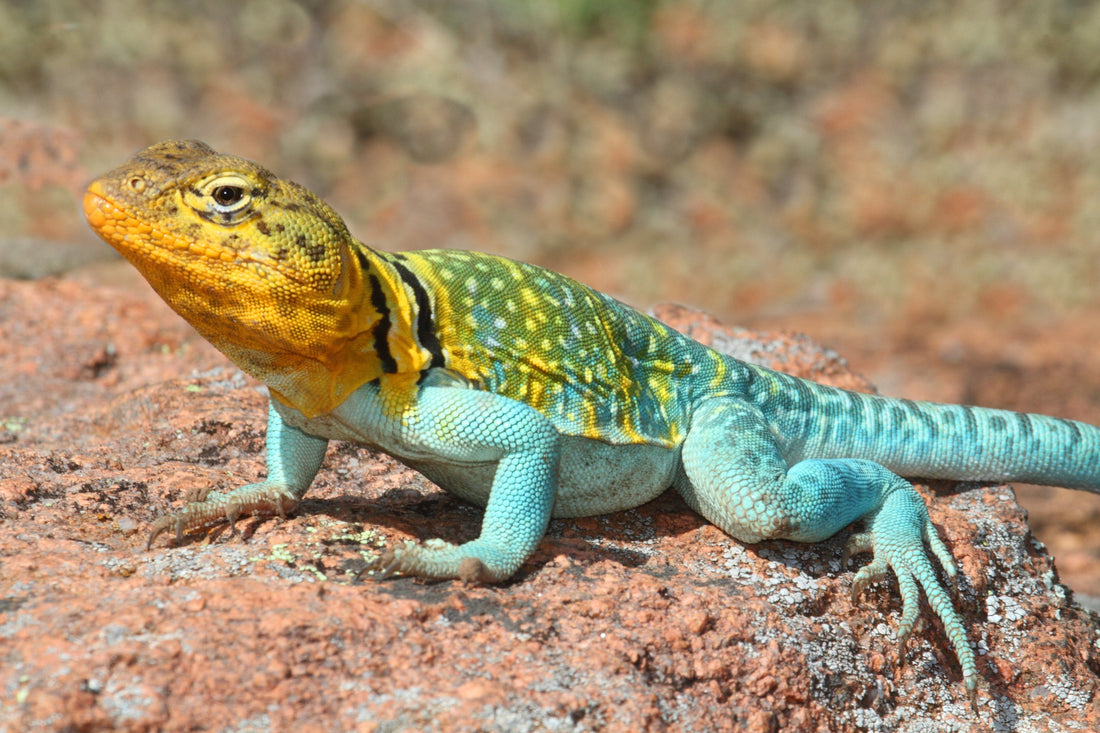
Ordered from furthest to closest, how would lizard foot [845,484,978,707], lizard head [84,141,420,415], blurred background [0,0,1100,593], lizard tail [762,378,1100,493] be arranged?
blurred background [0,0,1100,593]
lizard tail [762,378,1100,493]
lizard foot [845,484,978,707]
lizard head [84,141,420,415]

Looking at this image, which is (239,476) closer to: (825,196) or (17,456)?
(17,456)

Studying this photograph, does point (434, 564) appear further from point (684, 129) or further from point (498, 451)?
point (684, 129)

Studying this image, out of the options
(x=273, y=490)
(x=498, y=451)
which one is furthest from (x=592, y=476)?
(x=273, y=490)

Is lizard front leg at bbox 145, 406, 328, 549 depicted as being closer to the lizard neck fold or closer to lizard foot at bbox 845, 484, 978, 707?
the lizard neck fold

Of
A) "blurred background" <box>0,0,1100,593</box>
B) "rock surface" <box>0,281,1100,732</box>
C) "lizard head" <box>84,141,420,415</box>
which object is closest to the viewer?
"rock surface" <box>0,281,1100,732</box>

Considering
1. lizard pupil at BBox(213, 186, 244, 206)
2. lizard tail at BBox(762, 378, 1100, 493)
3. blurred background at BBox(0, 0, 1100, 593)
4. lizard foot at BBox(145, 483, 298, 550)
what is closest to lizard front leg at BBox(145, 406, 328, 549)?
lizard foot at BBox(145, 483, 298, 550)

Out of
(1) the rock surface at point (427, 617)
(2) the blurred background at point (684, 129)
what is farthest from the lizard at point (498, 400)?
(2) the blurred background at point (684, 129)

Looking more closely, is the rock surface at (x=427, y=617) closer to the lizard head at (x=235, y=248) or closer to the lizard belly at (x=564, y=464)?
the lizard belly at (x=564, y=464)

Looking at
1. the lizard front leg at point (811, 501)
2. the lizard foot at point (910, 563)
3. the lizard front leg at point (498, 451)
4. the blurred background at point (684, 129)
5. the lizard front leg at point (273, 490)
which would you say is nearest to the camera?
the lizard front leg at point (498, 451)
